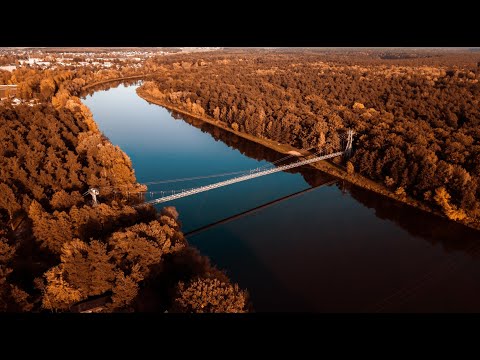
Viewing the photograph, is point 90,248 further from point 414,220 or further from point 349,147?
point 349,147

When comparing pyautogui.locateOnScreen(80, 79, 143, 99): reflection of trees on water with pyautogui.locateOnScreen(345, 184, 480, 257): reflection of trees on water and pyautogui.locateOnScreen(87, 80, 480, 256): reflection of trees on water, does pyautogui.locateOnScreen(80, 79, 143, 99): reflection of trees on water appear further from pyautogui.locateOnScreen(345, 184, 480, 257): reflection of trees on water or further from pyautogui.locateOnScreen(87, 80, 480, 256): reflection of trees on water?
pyautogui.locateOnScreen(345, 184, 480, 257): reflection of trees on water

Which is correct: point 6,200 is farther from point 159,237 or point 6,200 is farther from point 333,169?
point 333,169

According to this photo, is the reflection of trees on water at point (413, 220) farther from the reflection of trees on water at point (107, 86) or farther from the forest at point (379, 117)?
the reflection of trees on water at point (107, 86)

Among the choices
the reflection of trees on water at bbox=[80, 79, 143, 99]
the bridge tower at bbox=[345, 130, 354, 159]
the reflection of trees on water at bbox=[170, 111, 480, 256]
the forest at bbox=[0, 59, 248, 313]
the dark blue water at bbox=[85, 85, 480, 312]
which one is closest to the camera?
the forest at bbox=[0, 59, 248, 313]

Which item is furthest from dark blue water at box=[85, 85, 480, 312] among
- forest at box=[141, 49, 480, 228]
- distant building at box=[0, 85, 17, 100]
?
distant building at box=[0, 85, 17, 100]

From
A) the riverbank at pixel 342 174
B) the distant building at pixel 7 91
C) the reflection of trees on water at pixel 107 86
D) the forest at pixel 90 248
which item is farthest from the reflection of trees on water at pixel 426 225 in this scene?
the reflection of trees on water at pixel 107 86

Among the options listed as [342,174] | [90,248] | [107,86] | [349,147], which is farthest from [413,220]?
[107,86]
